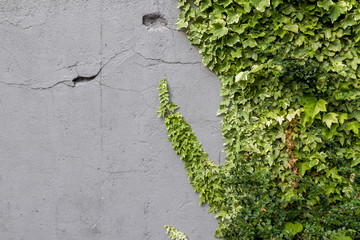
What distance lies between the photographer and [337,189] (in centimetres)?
220

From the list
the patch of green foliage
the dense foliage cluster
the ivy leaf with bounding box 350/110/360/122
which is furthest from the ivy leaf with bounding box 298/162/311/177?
the patch of green foliage

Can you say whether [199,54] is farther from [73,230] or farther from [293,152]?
[73,230]

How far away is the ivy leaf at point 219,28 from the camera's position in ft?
7.42

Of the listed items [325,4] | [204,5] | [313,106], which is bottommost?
[313,106]

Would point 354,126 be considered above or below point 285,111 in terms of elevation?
below

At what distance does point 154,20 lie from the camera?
2.52m

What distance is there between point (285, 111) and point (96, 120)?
1459mm

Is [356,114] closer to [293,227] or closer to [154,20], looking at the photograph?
[293,227]

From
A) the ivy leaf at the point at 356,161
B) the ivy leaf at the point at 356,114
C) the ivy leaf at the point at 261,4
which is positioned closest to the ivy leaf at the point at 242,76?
the ivy leaf at the point at 261,4

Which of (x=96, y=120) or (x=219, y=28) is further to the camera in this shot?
(x=96, y=120)

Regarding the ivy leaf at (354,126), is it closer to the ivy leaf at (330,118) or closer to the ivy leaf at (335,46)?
the ivy leaf at (330,118)

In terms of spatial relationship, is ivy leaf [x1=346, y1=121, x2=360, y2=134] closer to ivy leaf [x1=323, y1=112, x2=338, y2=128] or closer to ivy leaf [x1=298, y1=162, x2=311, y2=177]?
ivy leaf [x1=323, y1=112, x2=338, y2=128]

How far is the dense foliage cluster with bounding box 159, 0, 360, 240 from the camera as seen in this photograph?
213cm

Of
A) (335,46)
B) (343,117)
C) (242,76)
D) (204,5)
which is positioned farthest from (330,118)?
(204,5)
